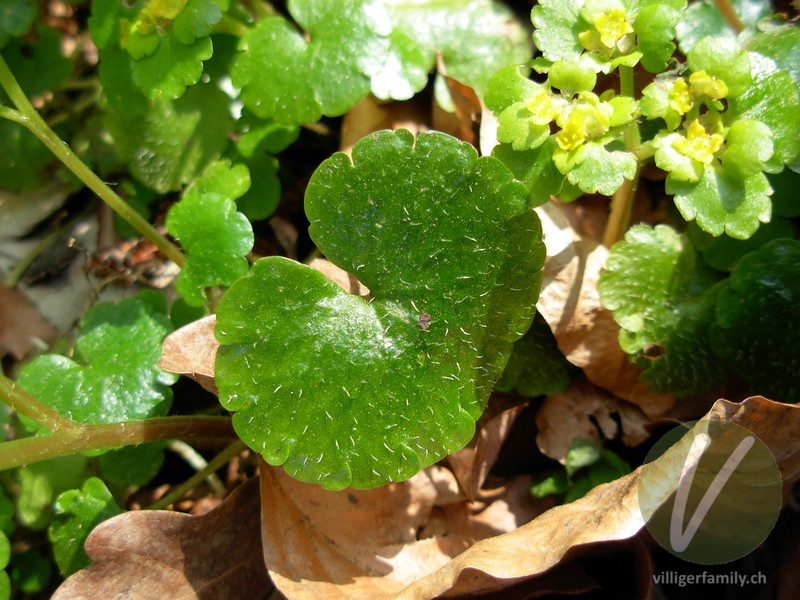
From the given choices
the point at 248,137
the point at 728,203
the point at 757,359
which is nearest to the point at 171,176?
the point at 248,137

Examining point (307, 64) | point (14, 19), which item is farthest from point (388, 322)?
point (14, 19)

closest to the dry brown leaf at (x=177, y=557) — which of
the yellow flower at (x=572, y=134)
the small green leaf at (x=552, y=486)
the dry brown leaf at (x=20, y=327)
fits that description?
the small green leaf at (x=552, y=486)

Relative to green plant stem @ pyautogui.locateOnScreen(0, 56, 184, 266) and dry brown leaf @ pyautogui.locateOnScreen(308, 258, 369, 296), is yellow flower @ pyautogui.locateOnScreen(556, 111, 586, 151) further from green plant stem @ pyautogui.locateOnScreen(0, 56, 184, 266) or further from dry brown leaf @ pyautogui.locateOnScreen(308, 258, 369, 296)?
green plant stem @ pyautogui.locateOnScreen(0, 56, 184, 266)

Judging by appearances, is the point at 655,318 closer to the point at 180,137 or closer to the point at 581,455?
the point at 581,455

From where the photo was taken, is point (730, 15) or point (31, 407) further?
point (730, 15)

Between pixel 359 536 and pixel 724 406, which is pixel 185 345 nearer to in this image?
pixel 359 536

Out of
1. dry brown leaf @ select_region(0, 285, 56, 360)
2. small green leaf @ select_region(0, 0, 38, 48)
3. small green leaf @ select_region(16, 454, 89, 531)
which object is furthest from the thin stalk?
small green leaf @ select_region(0, 0, 38, 48)
